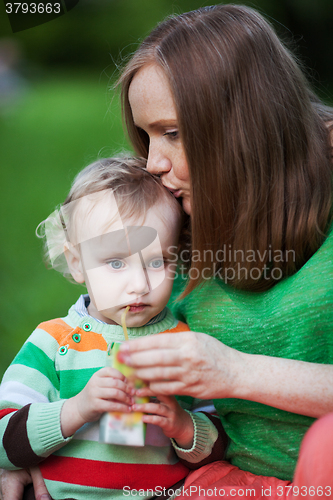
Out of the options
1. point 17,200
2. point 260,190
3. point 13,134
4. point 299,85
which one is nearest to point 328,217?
point 260,190

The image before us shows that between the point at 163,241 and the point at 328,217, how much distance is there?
36 cm

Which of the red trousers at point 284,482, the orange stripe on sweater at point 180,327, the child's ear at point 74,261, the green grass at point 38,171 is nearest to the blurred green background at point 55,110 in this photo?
the green grass at point 38,171

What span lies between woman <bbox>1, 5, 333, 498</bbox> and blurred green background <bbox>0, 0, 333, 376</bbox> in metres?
0.32

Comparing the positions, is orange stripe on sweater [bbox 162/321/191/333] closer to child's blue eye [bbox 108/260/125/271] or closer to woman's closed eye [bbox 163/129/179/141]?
child's blue eye [bbox 108/260/125/271]

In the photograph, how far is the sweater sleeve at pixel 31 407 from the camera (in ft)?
2.79

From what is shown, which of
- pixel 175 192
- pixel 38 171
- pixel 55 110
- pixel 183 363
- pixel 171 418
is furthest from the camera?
pixel 55 110

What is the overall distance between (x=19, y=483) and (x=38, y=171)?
2.30 meters

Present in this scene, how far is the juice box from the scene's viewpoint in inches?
30.1

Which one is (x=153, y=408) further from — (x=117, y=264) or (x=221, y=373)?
(x=117, y=264)

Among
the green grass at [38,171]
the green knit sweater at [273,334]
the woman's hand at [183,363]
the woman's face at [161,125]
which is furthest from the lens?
the green grass at [38,171]

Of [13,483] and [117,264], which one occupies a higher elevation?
[117,264]

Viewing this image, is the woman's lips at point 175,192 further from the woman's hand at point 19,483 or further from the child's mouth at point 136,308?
the woman's hand at point 19,483

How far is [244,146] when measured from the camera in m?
0.94

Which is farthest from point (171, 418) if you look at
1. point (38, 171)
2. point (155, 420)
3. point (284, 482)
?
point (38, 171)
